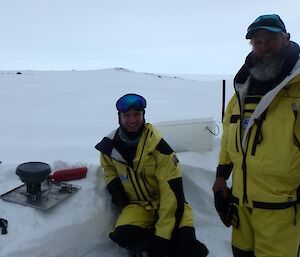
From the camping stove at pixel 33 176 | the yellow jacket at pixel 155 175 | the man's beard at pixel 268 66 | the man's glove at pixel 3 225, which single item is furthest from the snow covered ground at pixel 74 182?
the man's beard at pixel 268 66

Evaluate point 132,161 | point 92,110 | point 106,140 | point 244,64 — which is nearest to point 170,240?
point 132,161

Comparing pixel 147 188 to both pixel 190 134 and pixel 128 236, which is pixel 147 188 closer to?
pixel 128 236

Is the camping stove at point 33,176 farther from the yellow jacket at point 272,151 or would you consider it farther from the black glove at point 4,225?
the yellow jacket at point 272,151

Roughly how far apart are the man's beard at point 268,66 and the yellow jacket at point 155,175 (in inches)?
32.8

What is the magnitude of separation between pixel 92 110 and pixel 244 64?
559cm

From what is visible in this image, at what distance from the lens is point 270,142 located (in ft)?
5.80

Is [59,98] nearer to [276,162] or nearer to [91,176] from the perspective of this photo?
[91,176]

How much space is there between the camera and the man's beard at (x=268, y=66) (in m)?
1.82

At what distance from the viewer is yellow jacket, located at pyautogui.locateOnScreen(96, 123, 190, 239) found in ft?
7.97

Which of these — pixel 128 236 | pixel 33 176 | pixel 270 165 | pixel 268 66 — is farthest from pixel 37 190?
pixel 268 66

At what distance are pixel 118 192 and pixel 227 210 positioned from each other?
2.72 feet

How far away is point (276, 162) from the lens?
175 cm

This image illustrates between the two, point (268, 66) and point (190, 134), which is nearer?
point (268, 66)

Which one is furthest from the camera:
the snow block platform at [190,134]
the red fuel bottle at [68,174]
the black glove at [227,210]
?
the snow block platform at [190,134]
